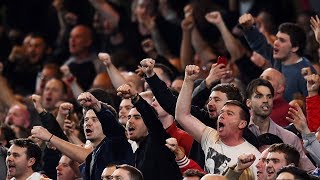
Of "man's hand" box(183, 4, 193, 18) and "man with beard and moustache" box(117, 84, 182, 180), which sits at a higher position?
"man's hand" box(183, 4, 193, 18)

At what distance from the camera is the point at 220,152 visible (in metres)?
11.8

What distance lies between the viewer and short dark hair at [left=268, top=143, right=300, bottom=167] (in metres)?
11.3

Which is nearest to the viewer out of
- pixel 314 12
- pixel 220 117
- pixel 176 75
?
pixel 220 117

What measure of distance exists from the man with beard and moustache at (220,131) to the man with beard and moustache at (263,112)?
552 mm

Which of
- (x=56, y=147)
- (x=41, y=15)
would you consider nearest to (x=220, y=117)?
(x=56, y=147)

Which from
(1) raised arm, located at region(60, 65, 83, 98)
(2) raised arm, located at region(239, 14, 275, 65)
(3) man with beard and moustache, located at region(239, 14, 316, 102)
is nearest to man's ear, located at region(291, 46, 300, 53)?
(3) man with beard and moustache, located at region(239, 14, 316, 102)

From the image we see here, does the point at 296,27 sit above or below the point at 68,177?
above

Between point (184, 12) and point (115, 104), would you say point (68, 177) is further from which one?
point (184, 12)

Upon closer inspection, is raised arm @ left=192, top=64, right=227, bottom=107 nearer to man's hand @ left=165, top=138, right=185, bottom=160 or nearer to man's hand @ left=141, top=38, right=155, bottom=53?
man's hand @ left=165, top=138, right=185, bottom=160

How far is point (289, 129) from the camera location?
12.9m

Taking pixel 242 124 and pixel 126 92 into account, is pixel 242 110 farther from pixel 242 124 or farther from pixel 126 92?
pixel 126 92

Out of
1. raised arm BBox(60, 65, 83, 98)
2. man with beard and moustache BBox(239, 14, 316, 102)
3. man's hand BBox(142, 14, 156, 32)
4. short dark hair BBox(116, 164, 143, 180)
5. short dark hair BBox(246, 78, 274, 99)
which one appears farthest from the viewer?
man's hand BBox(142, 14, 156, 32)

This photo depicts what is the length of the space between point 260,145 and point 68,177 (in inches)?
85.0

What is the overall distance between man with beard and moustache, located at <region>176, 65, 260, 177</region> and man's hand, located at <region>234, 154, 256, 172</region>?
60 centimetres
